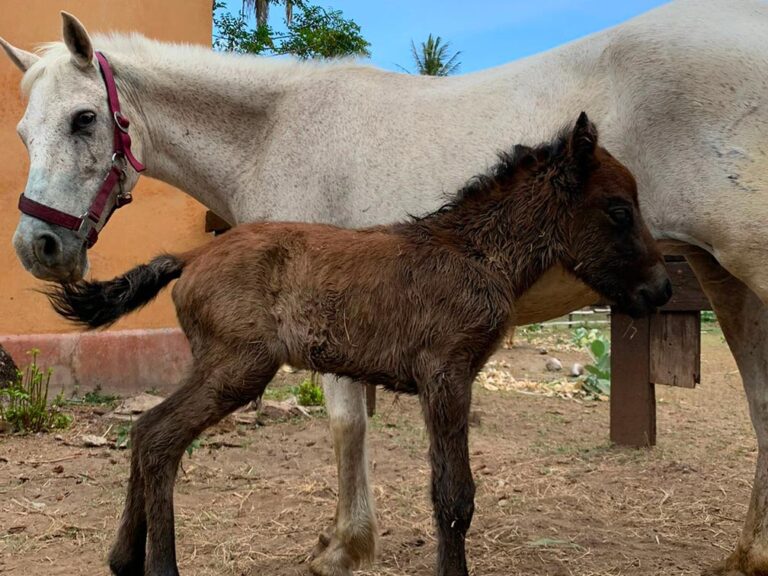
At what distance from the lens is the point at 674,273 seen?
5.61m

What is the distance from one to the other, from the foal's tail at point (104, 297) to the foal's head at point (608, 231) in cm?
151

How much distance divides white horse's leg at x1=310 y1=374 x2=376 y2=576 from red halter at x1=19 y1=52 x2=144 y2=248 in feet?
4.07

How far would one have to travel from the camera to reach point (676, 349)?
5648 mm

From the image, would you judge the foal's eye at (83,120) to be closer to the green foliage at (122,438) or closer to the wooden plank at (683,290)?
the green foliage at (122,438)

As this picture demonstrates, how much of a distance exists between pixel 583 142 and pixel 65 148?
7.19 feet

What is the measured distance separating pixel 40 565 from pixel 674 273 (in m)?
4.33

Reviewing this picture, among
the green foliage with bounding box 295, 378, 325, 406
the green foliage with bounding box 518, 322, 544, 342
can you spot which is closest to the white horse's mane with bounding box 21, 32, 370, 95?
the green foliage with bounding box 295, 378, 325, 406

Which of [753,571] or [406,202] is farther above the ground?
[406,202]

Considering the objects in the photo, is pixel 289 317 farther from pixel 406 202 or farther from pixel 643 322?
pixel 643 322

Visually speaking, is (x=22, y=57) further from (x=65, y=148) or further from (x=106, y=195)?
(x=106, y=195)

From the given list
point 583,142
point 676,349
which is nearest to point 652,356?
point 676,349

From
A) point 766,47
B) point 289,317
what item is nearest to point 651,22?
point 766,47

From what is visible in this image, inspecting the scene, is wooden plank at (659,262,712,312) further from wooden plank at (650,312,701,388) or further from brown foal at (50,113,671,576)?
brown foal at (50,113,671,576)

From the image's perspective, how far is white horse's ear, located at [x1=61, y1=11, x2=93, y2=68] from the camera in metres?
3.51
